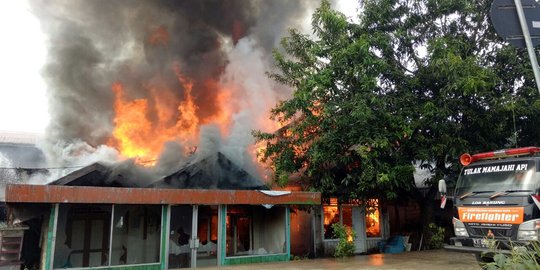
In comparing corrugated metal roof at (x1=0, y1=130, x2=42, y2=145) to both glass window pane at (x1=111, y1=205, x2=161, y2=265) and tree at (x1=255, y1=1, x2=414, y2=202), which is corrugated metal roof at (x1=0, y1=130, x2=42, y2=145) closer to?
glass window pane at (x1=111, y1=205, x2=161, y2=265)

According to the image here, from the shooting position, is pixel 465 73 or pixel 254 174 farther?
pixel 254 174

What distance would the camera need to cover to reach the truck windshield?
7961mm

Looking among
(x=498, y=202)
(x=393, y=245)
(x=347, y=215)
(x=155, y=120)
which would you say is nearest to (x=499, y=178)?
(x=498, y=202)

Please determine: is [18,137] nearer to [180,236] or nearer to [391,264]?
[180,236]

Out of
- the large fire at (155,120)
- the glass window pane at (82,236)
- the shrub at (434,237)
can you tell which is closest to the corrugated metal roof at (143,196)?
the glass window pane at (82,236)

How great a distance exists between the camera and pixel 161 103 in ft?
68.6

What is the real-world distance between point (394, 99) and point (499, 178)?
6188 mm

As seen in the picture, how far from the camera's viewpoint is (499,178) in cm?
848

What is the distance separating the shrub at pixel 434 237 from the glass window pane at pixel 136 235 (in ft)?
35.0

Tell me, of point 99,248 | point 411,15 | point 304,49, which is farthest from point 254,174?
point 411,15

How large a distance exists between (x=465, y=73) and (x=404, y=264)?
6054mm

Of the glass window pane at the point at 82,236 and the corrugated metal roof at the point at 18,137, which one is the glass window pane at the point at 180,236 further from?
the corrugated metal roof at the point at 18,137

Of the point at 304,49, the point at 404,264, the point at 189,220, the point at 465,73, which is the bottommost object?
the point at 404,264

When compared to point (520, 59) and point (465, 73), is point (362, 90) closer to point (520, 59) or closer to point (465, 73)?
point (465, 73)
